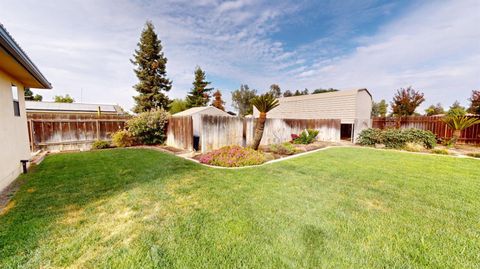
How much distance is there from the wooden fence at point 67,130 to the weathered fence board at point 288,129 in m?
7.52

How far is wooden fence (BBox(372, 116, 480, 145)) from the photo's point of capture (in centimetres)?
1127

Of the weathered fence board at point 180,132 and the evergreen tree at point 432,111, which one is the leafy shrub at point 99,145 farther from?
the evergreen tree at point 432,111

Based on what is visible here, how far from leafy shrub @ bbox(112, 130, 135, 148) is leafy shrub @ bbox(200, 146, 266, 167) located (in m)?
5.80

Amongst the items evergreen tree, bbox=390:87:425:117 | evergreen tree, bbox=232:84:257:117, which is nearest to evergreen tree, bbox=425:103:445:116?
evergreen tree, bbox=390:87:425:117

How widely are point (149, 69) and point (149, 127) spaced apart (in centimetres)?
1488

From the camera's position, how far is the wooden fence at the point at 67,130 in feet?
27.6

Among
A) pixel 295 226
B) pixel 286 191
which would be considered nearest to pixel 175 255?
pixel 295 226

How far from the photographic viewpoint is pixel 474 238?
7.20ft

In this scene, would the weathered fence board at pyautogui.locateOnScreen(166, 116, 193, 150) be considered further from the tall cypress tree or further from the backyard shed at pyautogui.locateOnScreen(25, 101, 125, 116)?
the tall cypress tree

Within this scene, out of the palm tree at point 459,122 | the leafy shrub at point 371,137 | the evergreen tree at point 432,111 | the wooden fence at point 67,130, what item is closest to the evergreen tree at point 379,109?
the evergreen tree at point 432,111

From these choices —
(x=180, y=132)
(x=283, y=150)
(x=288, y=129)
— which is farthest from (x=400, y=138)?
(x=180, y=132)

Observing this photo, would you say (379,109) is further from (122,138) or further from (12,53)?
(12,53)

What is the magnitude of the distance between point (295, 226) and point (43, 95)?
53.4 metres

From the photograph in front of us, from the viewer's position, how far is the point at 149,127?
9.77 metres
